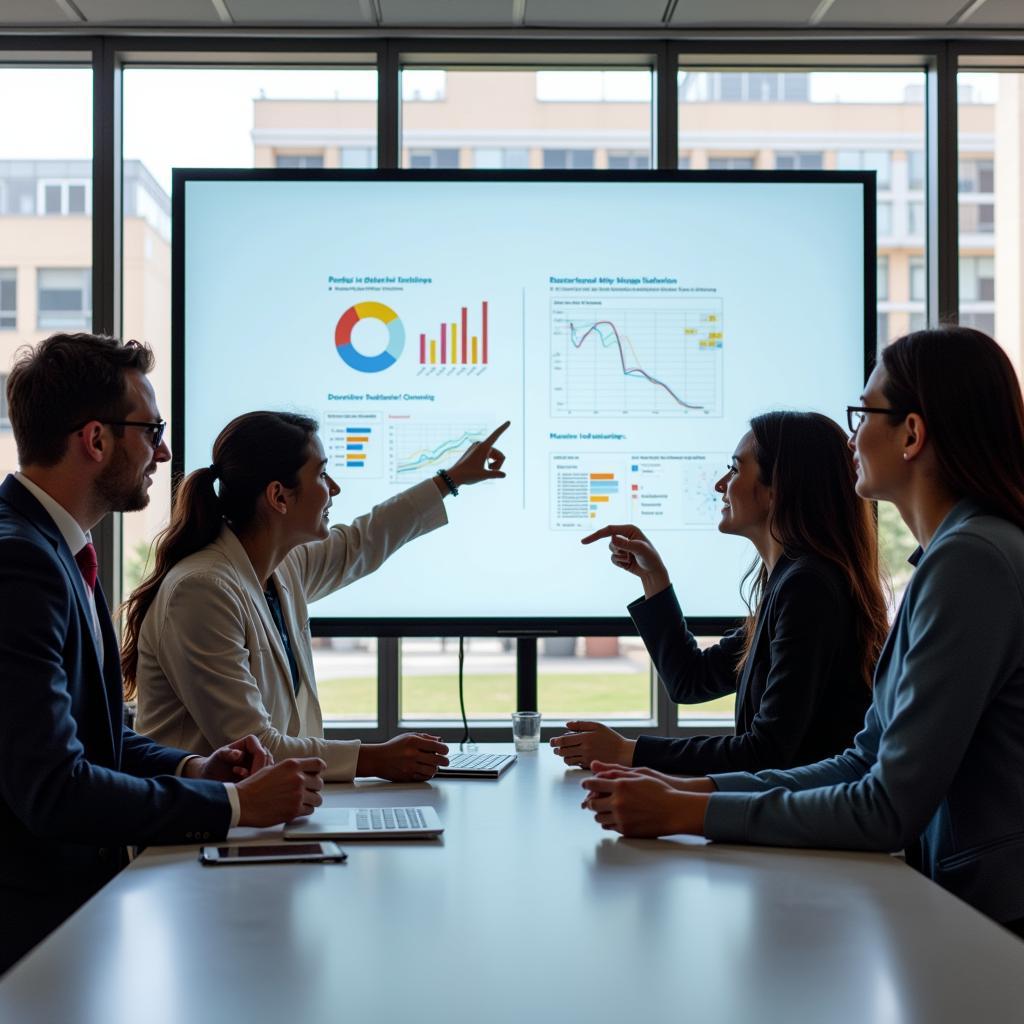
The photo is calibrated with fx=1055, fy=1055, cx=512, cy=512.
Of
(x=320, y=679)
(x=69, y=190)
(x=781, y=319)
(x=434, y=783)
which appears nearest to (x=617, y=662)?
(x=320, y=679)

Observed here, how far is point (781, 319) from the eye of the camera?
3.23m

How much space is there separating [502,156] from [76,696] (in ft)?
7.84

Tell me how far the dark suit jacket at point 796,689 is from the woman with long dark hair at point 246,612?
512 mm

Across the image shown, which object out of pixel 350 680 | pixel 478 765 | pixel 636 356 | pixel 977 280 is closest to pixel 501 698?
pixel 350 680

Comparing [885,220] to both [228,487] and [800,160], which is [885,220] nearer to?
[800,160]

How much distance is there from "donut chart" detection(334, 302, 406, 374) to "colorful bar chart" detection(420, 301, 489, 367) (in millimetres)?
88

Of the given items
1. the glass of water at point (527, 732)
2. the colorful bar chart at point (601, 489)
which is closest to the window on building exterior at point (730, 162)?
the colorful bar chart at point (601, 489)

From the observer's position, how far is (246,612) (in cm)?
217

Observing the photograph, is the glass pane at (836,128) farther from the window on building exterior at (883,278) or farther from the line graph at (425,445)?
the line graph at (425,445)

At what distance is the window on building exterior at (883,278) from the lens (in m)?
3.49

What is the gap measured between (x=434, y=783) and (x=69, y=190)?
2.58 meters

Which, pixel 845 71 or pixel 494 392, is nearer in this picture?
pixel 494 392

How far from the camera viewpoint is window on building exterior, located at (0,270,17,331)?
347cm

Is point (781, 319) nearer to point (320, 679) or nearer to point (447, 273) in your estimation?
point (447, 273)
